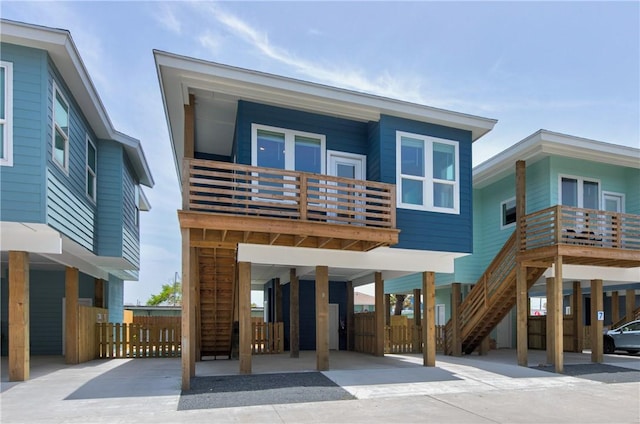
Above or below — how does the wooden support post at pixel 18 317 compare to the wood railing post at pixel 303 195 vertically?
below

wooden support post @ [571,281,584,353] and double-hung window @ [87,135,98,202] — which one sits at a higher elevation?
double-hung window @ [87,135,98,202]

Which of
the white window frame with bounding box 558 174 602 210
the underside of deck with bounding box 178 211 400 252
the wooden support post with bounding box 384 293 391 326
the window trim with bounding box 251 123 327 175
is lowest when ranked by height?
the wooden support post with bounding box 384 293 391 326

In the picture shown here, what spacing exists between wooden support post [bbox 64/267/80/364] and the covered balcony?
5013mm

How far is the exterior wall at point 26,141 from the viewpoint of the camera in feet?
27.7

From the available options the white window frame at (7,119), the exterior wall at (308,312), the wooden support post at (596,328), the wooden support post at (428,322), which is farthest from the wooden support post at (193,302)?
the wooden support post at (596,328)

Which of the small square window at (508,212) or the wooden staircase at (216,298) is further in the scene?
the small square window at (508,212)

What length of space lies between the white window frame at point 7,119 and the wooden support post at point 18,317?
2189mm

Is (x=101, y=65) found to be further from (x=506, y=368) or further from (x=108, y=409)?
(x=506, y=368)

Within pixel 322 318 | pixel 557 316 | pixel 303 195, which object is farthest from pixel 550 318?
pixel 303 195

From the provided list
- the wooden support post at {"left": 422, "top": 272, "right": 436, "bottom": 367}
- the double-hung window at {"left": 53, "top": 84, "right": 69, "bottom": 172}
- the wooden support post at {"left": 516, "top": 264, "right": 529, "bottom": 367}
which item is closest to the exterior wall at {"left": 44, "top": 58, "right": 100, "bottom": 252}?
the double-hung window at {"left": 53, "top": 84, "right": 69, "bottom": 172}

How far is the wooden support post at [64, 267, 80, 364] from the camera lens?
41.3ft

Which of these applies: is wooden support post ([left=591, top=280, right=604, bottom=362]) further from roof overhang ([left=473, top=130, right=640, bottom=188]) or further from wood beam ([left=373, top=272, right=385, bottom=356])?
wood beam ([left=373, top=272, right=385, bottom=356])

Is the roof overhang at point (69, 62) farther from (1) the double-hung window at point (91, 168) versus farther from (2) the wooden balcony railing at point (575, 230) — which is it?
(2) the wooden balcony railing at point (575, 230)

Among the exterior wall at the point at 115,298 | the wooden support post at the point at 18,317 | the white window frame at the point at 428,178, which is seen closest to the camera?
the wooden support post at the point at 18,317
